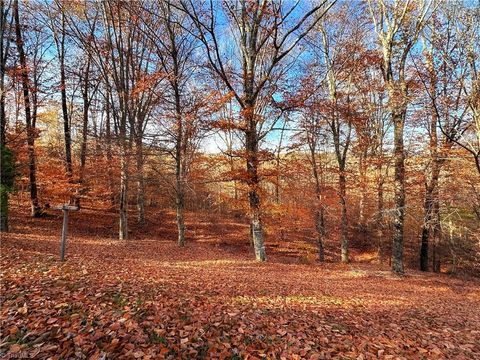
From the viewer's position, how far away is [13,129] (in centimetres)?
1587

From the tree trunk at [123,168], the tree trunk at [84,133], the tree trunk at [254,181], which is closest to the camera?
the tree trunk at [254,181]

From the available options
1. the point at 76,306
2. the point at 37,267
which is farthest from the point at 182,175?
the point at 76,306

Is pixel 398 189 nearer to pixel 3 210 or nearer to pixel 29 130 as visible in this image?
pixel 3 210

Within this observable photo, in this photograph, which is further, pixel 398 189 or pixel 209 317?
pixel 398 189

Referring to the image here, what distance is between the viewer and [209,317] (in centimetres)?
430

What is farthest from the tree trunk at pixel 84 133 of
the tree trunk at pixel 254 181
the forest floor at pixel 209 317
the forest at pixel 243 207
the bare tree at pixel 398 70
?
the bare tree at pixel 398 70

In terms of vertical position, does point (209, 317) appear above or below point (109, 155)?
below

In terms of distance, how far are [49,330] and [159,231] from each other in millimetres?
16365

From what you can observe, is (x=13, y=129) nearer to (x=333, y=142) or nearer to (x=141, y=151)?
(x=141, y=151)

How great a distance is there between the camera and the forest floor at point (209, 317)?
10.8 ft

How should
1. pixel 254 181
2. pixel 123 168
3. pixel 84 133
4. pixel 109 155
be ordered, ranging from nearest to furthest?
1. pixel 254 181
2. pixel 123 168
3. pixel 109 155
4. pixel 84 133

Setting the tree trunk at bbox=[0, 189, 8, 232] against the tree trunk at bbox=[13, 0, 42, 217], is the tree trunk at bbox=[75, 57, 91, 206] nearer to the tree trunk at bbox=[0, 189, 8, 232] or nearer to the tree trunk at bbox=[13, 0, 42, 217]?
the tree trunk at bbox=[13, 0, 42, 217]

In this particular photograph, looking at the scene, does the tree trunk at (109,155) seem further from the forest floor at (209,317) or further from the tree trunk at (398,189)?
the tree trunk at (398,189)

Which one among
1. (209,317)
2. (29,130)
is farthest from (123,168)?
(209,317)
